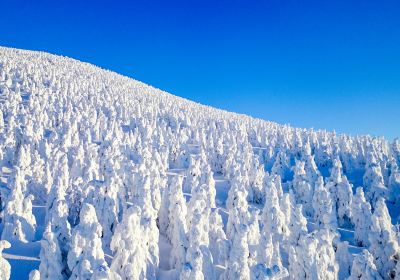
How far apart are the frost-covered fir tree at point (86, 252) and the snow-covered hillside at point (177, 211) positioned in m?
0.09

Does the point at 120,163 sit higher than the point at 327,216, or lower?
A: higher

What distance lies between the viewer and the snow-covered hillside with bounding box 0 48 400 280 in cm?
2825

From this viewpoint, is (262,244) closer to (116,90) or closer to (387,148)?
(387,148)

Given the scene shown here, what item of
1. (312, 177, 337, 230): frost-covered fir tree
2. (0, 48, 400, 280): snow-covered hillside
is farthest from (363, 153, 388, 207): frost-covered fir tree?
(312, 177, 337, 230): frost-covered fir tree

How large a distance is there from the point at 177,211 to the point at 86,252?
611 inches

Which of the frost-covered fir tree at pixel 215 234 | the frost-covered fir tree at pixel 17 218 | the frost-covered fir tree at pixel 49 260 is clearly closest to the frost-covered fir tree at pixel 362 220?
the frost-covered fir tree at pixel 215 234

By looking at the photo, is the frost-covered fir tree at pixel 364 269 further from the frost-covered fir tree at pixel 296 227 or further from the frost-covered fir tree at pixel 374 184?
the frost-covered fir tree at pixel 374 184

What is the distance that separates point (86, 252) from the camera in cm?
2355

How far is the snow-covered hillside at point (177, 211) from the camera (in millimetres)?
28250

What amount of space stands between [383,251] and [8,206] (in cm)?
3776

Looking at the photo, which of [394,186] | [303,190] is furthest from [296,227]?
[394,186]

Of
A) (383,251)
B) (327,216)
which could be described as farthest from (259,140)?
(383,251)

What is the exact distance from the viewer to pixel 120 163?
178ft

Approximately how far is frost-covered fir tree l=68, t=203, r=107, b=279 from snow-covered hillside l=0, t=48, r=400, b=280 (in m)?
0.09
